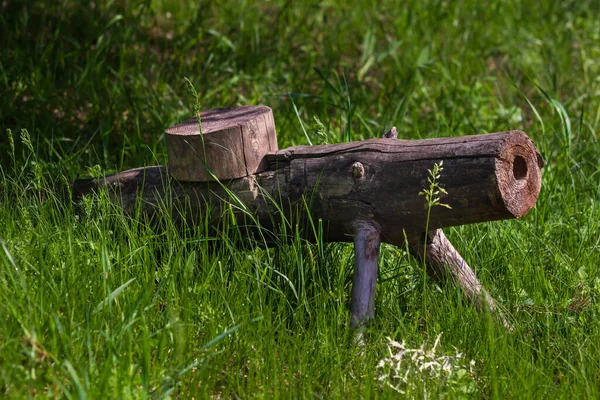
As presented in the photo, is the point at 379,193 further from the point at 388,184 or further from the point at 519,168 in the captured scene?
the point at 519,168

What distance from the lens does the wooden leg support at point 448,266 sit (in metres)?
3.11

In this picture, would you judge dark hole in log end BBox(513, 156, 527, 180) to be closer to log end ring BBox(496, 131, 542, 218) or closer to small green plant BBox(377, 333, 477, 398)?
log end ring BBox(496, 131, 542, 218)

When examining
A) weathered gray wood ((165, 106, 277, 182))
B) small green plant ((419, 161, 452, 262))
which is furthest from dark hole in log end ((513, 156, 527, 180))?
weathered gray wood ((165, 106, 277, 182))

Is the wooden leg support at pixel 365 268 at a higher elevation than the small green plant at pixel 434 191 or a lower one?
lower

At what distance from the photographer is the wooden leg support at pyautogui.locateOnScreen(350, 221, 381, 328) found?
299 centimetres

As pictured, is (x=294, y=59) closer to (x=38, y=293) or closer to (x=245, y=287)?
(x=245, y=287)

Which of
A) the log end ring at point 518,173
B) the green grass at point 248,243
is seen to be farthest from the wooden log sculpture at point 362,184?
the green grass at point 248,243

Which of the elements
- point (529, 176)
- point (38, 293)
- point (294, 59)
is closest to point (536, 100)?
point (294, 59)

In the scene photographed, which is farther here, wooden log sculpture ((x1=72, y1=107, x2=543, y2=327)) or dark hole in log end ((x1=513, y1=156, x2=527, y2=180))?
dark hole in log end ((x1=513, y1=156, x2=527, y2=180))

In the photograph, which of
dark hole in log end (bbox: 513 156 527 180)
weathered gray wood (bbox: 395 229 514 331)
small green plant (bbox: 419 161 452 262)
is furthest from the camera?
weathered gray wood (bbox: 395 229 514 331)

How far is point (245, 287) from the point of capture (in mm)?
3117

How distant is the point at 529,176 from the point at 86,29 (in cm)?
372

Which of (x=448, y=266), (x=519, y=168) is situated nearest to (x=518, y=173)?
(x=519, y=168)

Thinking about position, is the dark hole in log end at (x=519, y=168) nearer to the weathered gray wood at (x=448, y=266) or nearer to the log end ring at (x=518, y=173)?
the log end ring at (x=518, y=173)
